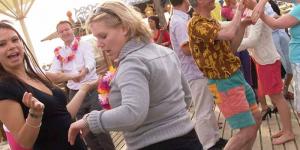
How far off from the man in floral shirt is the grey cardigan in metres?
1.00

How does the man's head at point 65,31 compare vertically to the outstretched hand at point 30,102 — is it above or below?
below

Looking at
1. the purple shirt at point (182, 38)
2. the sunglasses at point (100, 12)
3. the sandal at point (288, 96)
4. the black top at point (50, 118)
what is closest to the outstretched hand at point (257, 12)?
the purple shirt at point (182, 38)

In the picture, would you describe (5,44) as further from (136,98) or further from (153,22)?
(153,22)

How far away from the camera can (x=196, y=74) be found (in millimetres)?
4109

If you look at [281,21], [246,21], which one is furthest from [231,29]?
[281,21]

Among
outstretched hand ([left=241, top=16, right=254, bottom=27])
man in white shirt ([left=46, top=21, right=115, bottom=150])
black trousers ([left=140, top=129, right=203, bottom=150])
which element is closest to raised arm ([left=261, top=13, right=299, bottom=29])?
outstretched hand ([left=241, top=16, right=254, bottom=27])

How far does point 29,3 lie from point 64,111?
991 cm

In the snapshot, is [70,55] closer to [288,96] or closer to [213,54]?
[213,54]

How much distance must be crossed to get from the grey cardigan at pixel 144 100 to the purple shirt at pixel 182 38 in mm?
1828

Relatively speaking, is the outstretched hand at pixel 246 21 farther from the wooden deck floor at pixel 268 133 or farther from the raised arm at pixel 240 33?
the wooden deck floor at pixel 268 133

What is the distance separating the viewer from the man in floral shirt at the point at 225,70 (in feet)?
10.2

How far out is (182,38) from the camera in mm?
3980

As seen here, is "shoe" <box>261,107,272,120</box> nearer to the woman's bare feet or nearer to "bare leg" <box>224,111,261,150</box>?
the woman's bare feet

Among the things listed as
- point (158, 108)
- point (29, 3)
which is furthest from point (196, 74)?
point (29, 3)
